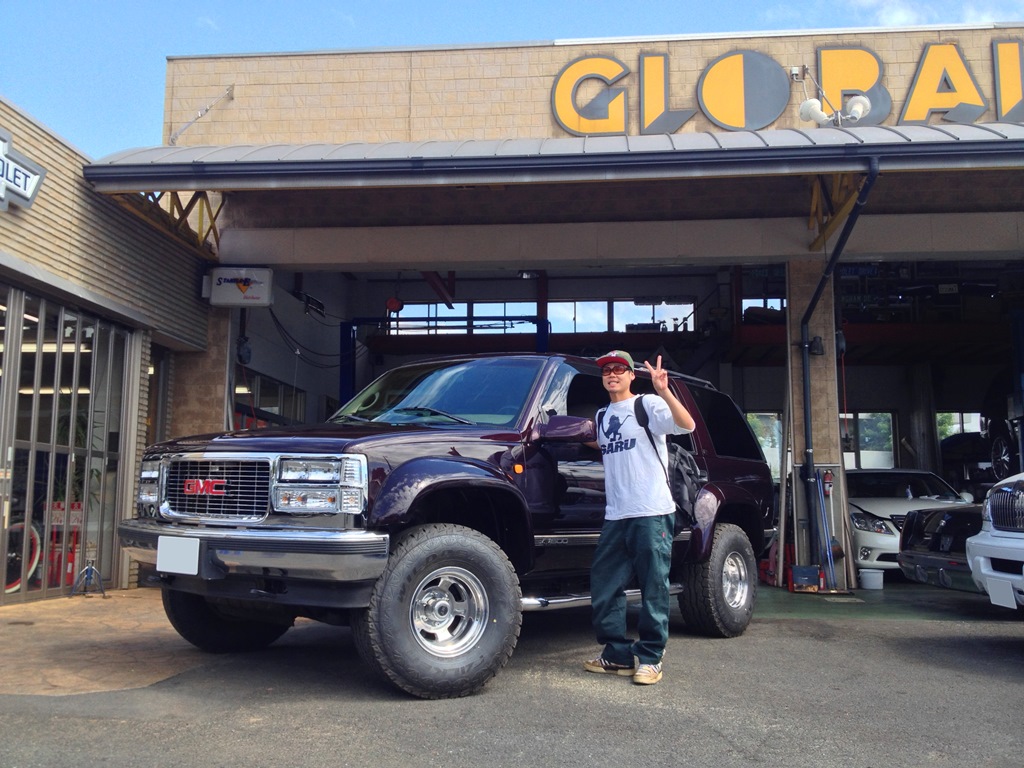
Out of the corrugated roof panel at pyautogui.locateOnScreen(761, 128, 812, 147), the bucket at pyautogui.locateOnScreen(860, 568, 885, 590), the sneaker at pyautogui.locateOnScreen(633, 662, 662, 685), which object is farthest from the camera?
the bucket at pyautogui.locateOnScreen(860, 568, 885, 590)

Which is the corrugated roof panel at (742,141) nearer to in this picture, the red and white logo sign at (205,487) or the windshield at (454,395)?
the windshield at (454,395)

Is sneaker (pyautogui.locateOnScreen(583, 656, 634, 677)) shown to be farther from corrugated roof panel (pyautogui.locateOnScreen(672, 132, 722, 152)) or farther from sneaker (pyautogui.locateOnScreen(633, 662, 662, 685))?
corrugated roof panel (pyautogui.locateOnScreen(672, 132, 722, 152))

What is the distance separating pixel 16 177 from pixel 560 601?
19.4 ft

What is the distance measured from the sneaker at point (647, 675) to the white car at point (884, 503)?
235 inches

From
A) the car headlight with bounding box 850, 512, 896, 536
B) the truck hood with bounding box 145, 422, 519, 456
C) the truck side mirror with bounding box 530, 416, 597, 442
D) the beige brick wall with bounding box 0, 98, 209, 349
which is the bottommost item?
the car headlight with bounding box 850, 512, 896, 536

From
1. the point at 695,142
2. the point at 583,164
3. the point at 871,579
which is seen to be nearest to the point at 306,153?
the point at 583,164

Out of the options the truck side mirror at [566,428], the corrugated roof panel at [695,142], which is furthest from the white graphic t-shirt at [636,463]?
the corrugated roof panel at [695,142]

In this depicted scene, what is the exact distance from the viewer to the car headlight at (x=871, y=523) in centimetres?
1085

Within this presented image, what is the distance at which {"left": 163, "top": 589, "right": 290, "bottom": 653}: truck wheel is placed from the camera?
529 cm

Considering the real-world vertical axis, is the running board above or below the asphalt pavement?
above

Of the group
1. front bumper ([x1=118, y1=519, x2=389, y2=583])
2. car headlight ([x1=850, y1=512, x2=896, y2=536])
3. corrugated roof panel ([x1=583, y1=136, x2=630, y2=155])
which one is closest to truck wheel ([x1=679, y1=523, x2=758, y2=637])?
front bumper ([x1=118, y1=519, x2=389, y2=583])

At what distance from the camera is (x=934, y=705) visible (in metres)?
4.53

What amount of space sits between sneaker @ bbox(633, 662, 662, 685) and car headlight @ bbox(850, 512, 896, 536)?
6.98 metres

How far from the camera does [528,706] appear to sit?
430cm
